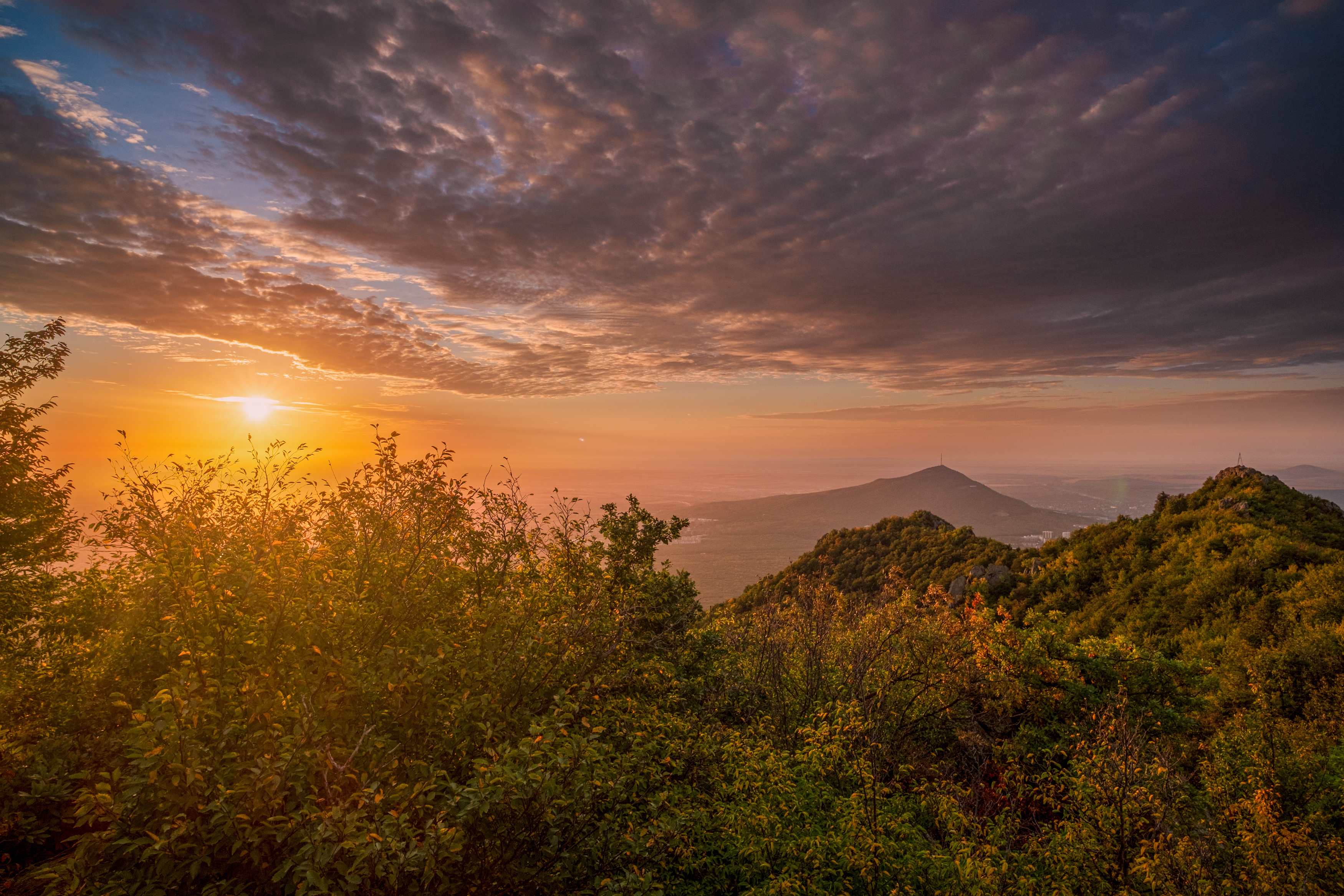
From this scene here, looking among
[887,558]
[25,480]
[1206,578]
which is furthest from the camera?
[887,558]

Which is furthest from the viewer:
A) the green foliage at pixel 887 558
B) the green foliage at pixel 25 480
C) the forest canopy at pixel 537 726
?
the green foliage at pixel 887 558

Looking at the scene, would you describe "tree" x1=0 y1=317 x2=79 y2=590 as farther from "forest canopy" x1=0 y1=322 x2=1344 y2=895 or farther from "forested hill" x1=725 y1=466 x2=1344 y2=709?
"forested hill" x1=725 y1=466 x2=1344 y2=709

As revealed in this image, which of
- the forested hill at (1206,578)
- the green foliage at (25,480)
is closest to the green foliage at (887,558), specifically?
the forested hill at (1206,578)

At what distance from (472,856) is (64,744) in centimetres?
1081

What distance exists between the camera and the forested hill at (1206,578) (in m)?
28.1

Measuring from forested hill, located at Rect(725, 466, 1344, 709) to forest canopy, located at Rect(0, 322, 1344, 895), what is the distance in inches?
178

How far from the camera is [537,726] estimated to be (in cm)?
774

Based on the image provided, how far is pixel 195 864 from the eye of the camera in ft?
17.8

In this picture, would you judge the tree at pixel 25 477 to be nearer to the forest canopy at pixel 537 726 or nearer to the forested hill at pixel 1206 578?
the forest canopy at pixel 537 726

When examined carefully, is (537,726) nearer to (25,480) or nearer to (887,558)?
(25,480)

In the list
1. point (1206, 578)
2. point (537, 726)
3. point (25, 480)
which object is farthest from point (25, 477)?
point (1206, 578)

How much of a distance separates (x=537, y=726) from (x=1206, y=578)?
1923 inches

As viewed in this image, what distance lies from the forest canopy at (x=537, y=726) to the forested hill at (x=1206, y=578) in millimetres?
4522

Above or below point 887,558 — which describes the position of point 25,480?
above
